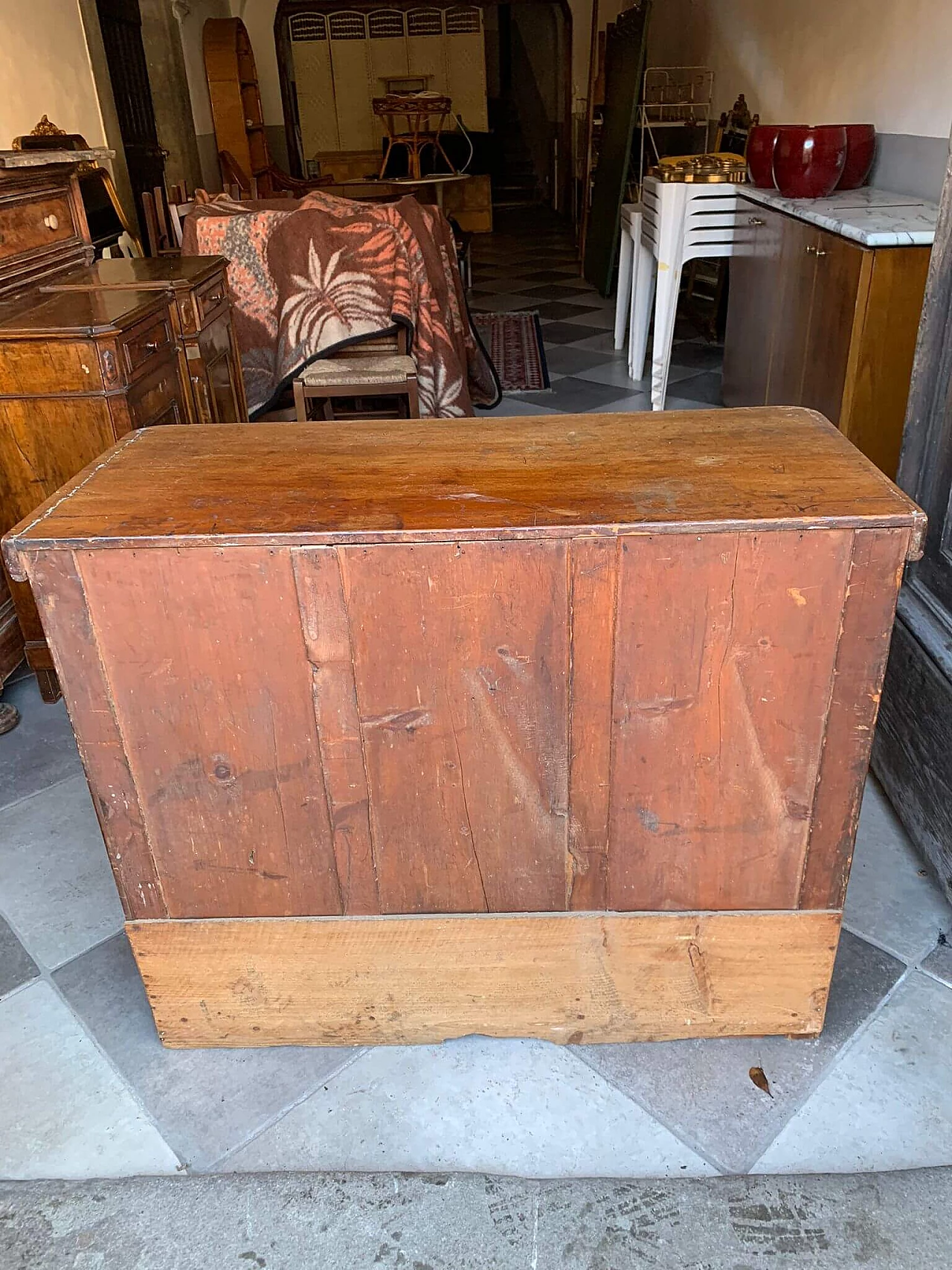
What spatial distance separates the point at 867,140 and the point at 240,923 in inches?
118

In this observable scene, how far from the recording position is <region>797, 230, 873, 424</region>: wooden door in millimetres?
Result: 2299

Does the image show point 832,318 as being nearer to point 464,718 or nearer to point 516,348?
point 464,718

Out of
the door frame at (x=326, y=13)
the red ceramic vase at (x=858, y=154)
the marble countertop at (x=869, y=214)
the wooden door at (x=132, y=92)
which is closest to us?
the marble countertop at (x=869, y=214)

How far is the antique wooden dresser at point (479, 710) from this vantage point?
0.97 m

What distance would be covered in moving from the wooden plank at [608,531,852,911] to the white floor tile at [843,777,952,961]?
1.19 feet

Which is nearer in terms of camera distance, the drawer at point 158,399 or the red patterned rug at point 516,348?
the drawer at point 158,399

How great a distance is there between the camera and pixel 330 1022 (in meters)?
1.25

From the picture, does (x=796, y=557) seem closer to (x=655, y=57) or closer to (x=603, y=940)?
(x=603, y=940)

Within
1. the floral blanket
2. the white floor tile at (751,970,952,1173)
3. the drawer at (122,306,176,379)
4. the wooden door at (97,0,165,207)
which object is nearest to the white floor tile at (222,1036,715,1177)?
the white floor tile at (751,970,952,1173)

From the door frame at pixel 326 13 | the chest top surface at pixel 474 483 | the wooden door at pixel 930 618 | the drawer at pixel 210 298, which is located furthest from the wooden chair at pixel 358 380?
the door frame at pixel 326 13

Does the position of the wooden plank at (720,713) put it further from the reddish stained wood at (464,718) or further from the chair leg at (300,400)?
the chair leg at (300,400)

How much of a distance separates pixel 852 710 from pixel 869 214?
1.93 m

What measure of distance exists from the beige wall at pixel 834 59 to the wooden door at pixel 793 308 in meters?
0.45

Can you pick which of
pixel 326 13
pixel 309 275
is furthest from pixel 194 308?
pixel 326 13
